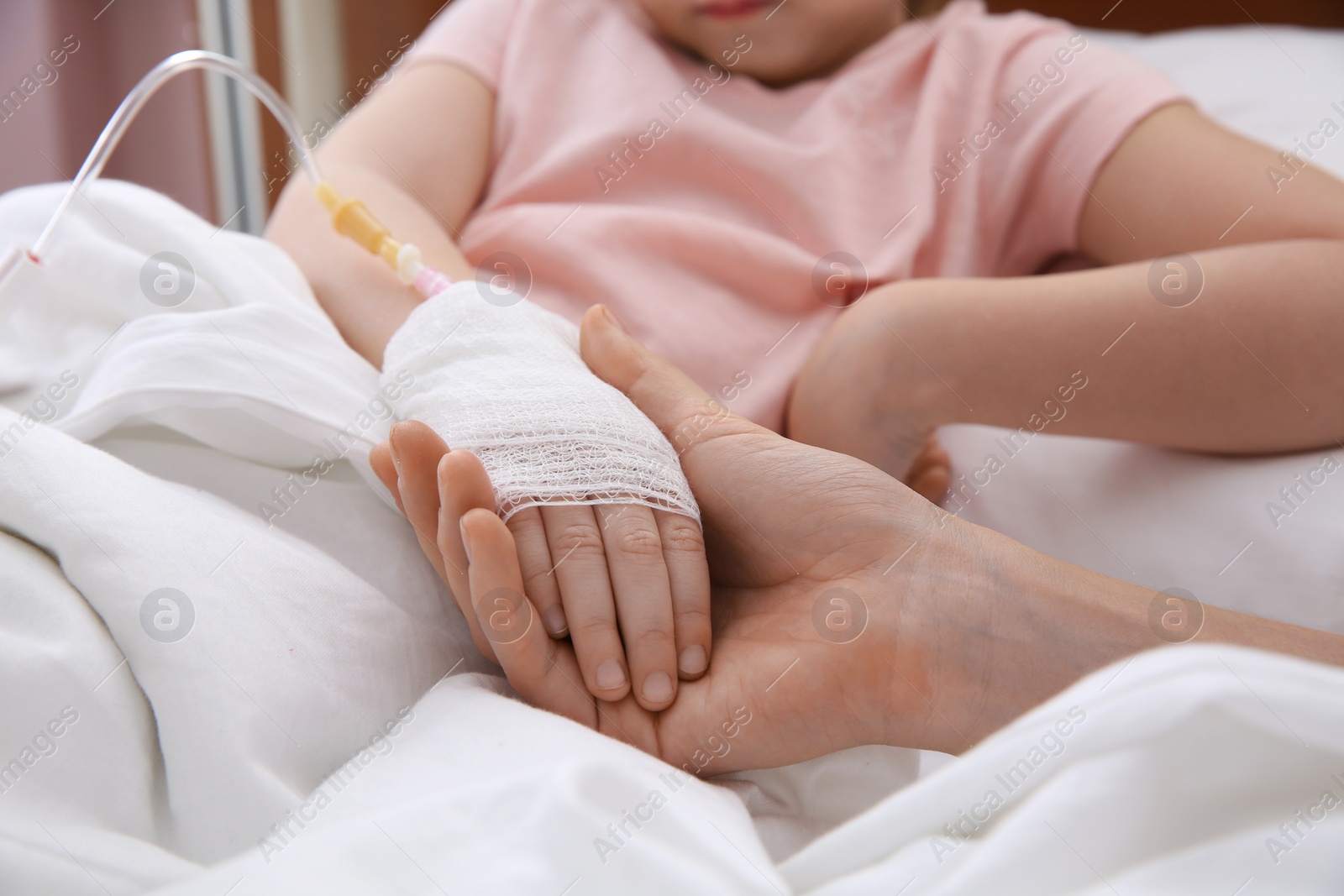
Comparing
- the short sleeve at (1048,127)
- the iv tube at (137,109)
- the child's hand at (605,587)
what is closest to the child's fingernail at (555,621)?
the child's hand at (605,587)

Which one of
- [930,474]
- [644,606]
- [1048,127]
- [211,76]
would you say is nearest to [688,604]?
[644,606]

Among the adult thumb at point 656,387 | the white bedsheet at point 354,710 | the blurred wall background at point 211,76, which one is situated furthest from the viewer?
the blurred wall background at point 211,76

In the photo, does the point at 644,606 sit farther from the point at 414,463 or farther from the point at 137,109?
the point at 137,109

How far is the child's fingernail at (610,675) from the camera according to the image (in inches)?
21.6

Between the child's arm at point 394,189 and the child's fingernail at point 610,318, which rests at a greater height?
the child's arm at point 394,189

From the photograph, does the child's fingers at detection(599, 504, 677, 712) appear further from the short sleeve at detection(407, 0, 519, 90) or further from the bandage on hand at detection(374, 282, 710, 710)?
the short sleeve at detection(407, 0, 519, 90)

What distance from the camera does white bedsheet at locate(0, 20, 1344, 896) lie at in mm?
391

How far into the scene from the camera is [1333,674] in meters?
0.41

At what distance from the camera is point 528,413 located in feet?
1.86

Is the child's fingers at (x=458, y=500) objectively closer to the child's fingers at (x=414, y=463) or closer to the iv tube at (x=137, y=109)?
the child's fingers at (x=414, y=463)

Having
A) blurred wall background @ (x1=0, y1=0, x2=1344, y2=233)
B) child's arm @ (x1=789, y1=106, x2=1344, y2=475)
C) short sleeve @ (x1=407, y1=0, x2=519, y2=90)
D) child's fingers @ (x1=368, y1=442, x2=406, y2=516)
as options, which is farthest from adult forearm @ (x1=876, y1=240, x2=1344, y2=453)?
blurred wall background @ (x1=0, y1=0, x2=1344, y2=233)

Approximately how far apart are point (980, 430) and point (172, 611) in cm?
70

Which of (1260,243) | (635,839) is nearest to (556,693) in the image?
(635,839)

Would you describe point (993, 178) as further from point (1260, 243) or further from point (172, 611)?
point (172, 611)
